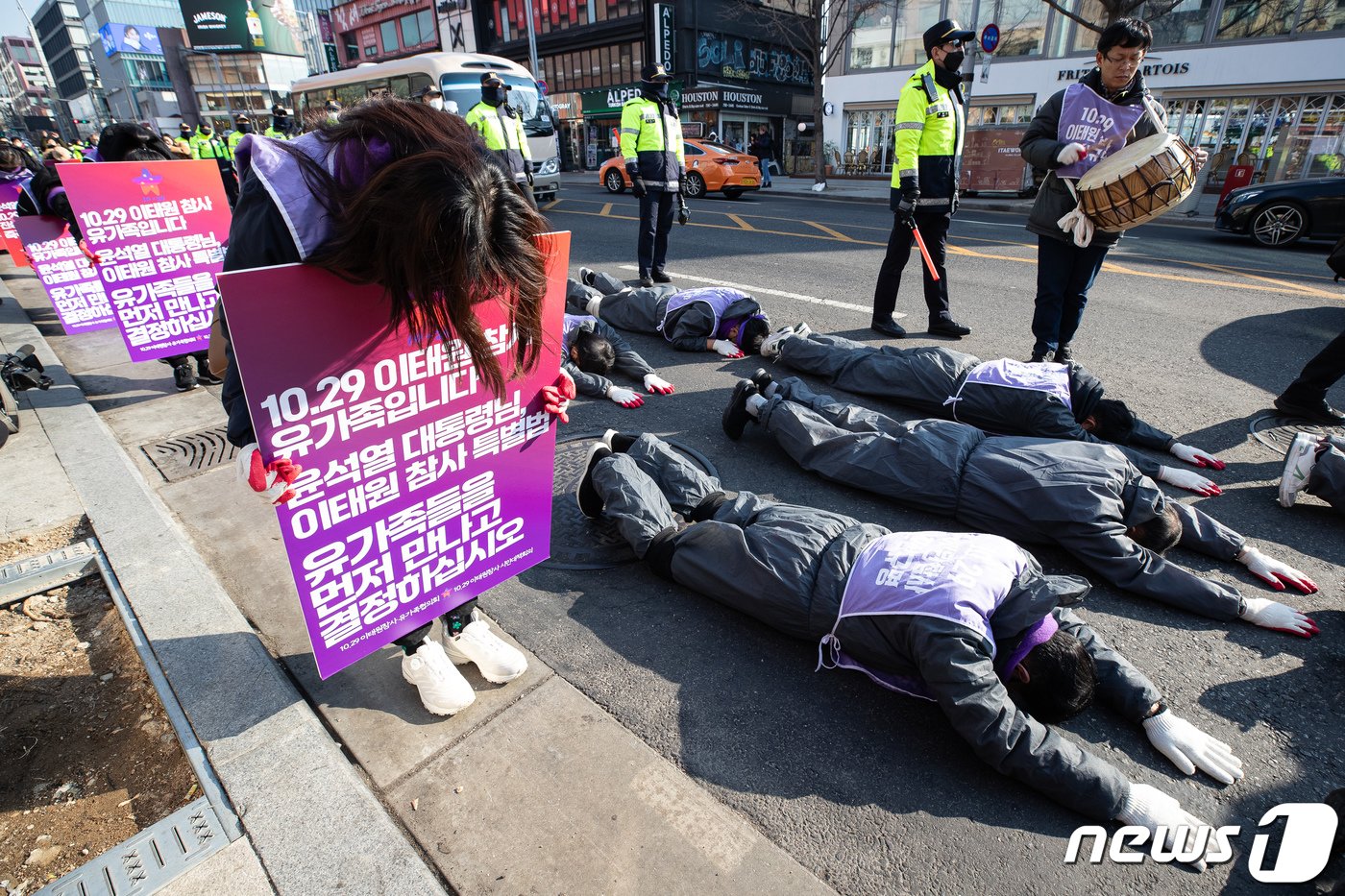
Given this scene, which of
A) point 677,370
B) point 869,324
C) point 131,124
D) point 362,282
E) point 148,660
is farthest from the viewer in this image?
point 869,324

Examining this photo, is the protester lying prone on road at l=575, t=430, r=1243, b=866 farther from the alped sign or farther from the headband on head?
the alped sign

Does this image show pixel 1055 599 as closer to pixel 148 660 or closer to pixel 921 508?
pixel 921 508

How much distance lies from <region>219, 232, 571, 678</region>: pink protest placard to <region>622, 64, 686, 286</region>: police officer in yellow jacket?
17.3 ft

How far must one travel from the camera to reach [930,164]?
5094mm

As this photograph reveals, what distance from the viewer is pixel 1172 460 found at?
3539 mm

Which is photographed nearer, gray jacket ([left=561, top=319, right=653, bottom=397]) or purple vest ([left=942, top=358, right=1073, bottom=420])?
purple vest ([left=942, top=358, right=1073, bottom=420])

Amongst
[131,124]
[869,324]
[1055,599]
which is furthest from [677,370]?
[131,124]

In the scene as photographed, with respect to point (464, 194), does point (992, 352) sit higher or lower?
lower

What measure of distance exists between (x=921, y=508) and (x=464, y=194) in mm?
2482

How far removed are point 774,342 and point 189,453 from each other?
363 centimetres

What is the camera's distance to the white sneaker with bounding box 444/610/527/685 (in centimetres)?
211

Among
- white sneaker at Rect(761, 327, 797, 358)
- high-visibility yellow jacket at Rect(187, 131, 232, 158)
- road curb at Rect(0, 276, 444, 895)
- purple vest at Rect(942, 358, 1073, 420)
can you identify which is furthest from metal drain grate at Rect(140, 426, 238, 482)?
high-visibility yellow jacket at Rect(187, 131, 232, 158)

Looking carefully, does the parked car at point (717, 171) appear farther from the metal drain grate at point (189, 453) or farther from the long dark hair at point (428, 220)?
the long dark hair at point (428, 220)

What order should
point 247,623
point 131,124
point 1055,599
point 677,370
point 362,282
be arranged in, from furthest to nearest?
point 677,370
point 131,124
point 247,623
point 1055,599
point 362,282
